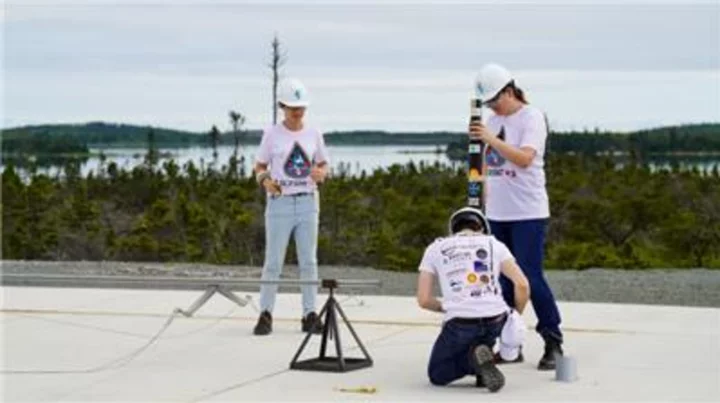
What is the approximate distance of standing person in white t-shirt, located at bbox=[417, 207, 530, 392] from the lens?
9.92 meters

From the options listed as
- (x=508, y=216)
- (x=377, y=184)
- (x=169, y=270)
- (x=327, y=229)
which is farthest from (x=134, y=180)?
(x=508, y=216)

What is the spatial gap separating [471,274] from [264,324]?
9.19ft

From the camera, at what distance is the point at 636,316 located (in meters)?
13.5

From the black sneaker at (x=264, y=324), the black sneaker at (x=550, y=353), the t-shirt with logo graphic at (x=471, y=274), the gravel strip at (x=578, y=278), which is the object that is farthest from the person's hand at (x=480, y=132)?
the gravel strip at (x=578, y=278)

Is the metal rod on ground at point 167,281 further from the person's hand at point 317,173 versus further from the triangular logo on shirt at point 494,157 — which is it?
the triangular logo on shirt at point 494,157

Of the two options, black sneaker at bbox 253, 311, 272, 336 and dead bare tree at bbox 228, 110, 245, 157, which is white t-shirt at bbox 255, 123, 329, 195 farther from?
dead bare tree at bbox 228, 110, 245, 157

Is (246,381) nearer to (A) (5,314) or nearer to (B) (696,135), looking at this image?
(A) (5,314)

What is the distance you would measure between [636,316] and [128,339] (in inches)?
157

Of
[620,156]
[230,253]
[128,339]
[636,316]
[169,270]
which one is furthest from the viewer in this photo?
[620,156]

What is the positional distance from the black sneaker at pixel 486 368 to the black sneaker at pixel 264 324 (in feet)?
9.21

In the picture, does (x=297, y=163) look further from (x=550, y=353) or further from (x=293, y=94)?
(x=550, y=353)

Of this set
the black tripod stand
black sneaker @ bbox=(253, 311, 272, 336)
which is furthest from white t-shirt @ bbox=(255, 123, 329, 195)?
the black tripod stand

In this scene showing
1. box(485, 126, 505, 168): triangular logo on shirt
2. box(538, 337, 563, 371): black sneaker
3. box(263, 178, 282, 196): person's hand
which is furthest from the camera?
box(263, 178, 282, 196): person's hand

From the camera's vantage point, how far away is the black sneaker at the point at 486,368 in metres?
9.83
